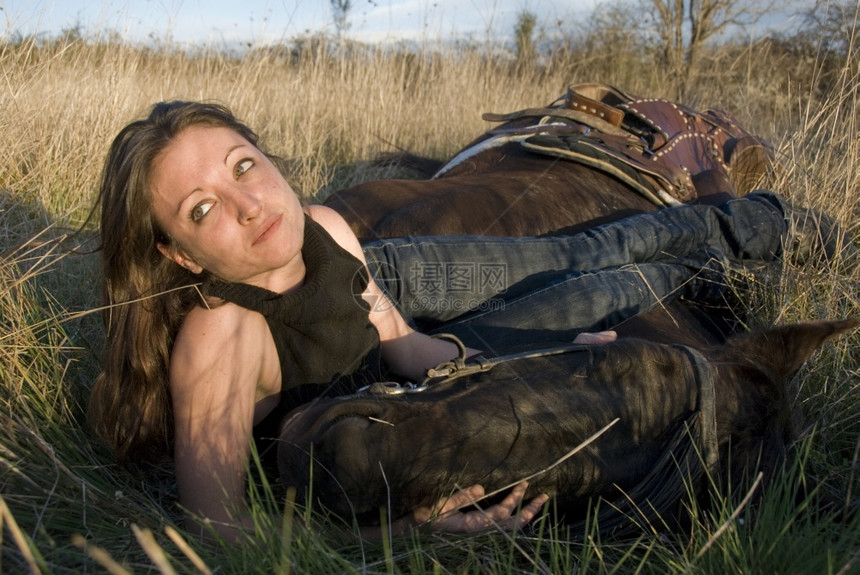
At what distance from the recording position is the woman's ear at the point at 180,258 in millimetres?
2072

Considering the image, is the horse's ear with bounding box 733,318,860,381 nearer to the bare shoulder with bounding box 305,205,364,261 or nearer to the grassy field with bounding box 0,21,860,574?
the grassy field with bounding box 0,21,860,574

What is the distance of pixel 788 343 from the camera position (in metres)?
1.71

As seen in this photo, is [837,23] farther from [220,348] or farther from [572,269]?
[220,348]

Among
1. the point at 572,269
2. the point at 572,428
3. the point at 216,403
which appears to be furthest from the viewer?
the point at 572,269

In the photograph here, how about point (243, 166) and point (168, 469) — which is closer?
point (243, 166)

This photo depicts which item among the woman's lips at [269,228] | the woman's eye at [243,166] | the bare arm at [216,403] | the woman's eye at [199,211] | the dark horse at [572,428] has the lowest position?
the bare arm at [216,403]

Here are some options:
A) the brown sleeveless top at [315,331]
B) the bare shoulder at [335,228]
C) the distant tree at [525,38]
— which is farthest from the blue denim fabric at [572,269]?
the distant tree at [525,38]

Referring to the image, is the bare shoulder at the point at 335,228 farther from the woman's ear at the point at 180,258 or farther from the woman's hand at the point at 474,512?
the woman's hand at the point at 474,512

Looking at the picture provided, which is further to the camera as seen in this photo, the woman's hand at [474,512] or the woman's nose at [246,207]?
the woman's nose at [246,207]

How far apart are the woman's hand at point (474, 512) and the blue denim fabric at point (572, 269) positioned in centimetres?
90

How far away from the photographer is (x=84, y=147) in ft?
13.1

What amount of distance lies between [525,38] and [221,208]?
932 centimetres

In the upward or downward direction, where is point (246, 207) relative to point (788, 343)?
upward

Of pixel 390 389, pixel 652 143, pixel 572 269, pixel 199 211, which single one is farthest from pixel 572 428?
pixel 652 143
